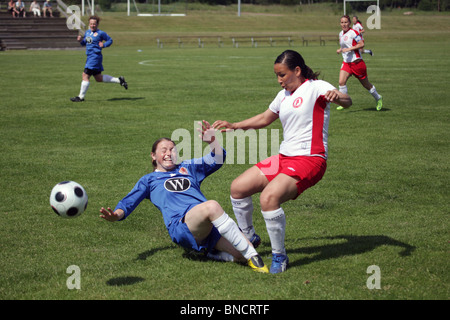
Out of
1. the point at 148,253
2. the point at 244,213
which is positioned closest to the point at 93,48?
the point at 148,253

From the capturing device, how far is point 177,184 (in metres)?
5.96

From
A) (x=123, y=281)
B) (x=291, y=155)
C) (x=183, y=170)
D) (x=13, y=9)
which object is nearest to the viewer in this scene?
(x=123, y=281)

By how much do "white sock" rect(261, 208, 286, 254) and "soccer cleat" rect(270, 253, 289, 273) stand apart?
0.05 meters

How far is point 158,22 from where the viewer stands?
68.9 m

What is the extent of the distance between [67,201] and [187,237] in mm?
1219

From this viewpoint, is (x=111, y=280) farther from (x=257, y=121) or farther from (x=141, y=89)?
(x=141, y=89)

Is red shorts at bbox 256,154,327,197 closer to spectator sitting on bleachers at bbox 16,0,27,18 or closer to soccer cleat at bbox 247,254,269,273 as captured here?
soccer cleat at bbox 247,254,269,273

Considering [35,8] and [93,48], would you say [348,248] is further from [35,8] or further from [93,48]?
[35,8]

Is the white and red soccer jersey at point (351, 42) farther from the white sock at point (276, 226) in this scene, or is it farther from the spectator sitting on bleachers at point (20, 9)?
the spectator sitting on bleachers at point (20, 9)

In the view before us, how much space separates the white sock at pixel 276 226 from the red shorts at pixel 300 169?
1.19 ft

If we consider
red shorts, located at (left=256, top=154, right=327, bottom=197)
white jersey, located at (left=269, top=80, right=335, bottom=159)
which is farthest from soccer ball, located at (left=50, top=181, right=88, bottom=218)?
white jersey, located at (left=269, top=80, right=335, bottom=159)

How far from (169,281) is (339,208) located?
309 cm

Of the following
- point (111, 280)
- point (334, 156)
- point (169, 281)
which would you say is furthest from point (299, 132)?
point (334, 156)

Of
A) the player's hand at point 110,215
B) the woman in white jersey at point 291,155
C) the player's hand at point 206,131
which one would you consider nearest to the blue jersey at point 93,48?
the player's hand at point 206,131
